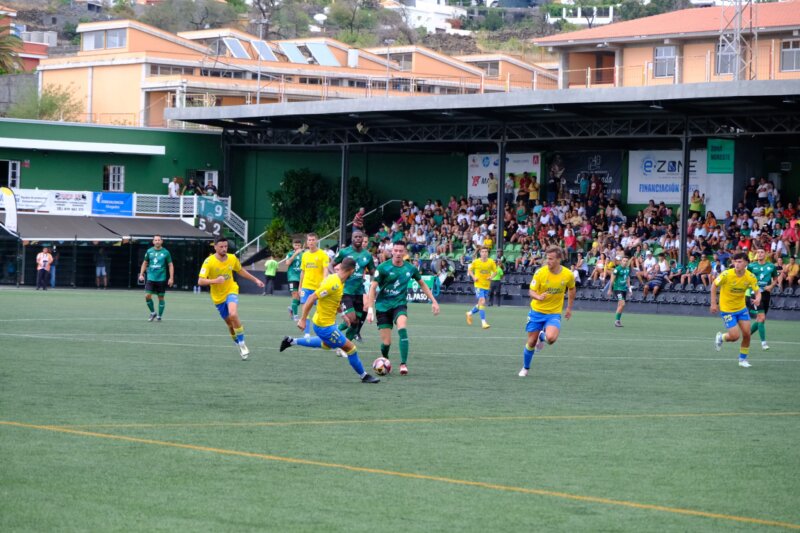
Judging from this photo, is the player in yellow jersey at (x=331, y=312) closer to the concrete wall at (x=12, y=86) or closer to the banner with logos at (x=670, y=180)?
the banner with logos at (x=670, y=180)

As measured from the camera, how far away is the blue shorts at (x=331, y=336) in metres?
14.8

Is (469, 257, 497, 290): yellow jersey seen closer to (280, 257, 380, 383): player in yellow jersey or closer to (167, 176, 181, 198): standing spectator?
(280, 257, 380, 383): player in yellow jersey

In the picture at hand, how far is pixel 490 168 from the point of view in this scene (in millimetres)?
54500

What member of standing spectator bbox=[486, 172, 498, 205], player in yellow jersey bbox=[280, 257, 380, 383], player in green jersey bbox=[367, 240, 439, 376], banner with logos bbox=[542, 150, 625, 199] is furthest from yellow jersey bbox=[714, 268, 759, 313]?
standing spectator bbox=[486, 172, 498, 205]

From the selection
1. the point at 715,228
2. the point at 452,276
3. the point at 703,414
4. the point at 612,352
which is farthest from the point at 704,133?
the point at 703,414

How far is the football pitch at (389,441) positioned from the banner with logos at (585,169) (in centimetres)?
3126

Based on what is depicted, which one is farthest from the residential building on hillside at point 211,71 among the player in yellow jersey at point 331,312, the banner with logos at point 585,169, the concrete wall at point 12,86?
the player in yellow jersey at point 331,312

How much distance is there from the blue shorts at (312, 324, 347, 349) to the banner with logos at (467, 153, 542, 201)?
38234 millimetres

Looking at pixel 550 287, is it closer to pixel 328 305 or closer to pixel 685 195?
pixel 328 305

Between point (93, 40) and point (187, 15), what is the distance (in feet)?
224

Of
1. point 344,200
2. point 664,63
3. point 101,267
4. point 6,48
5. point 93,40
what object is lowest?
point 101,267

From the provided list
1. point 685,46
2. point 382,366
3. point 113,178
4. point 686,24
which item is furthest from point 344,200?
point 382,366

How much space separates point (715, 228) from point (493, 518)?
36.9 metres

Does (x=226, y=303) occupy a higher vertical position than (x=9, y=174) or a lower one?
lower
